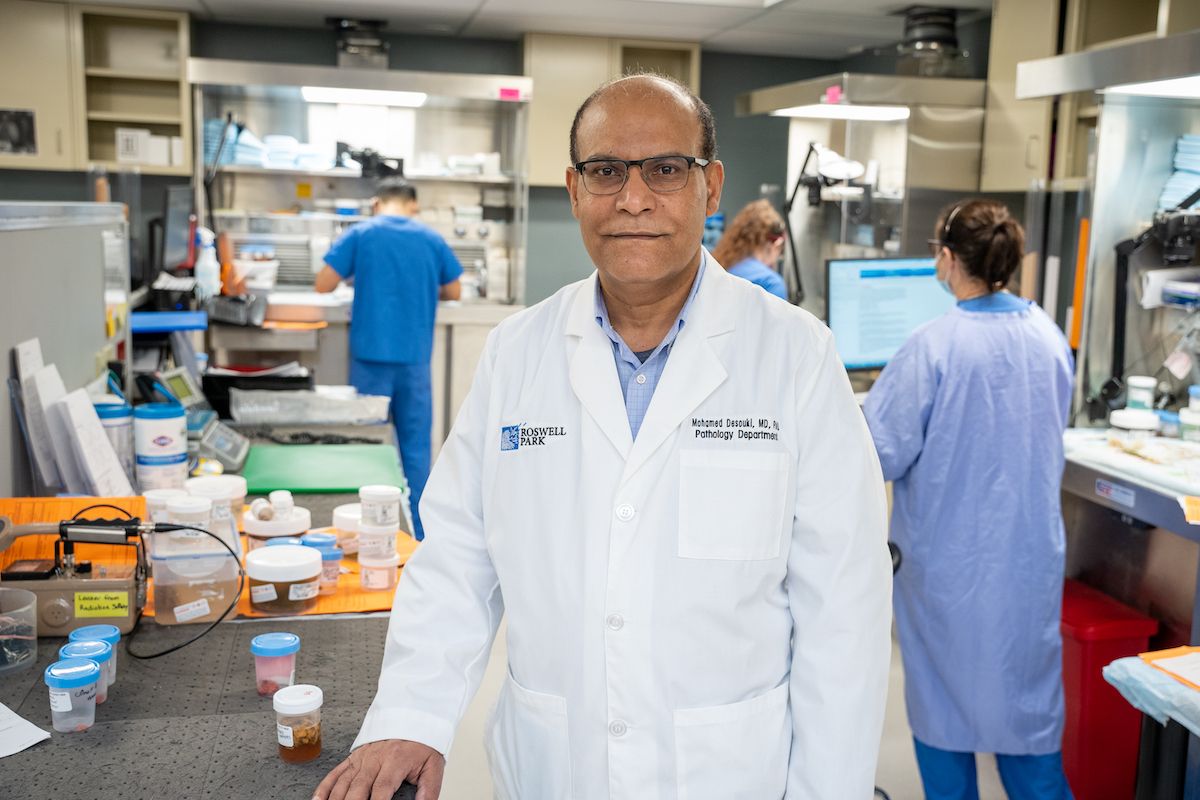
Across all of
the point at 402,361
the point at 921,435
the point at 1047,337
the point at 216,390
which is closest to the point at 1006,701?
the point at 921,435

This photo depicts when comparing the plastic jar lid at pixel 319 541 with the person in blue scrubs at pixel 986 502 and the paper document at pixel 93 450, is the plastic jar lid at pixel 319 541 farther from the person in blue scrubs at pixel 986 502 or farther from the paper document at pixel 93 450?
the person in blue scrubs at pixel 986 502

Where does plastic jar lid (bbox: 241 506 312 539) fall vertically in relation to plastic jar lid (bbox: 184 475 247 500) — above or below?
below

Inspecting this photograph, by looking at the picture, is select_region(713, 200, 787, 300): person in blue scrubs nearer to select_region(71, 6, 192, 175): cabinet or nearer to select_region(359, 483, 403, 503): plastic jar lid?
select_region(359, 483, 403, 503): plastic jar lid

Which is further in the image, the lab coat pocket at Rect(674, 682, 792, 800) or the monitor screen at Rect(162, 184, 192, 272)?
the monitor screen at Rect(162, 184, 192, 272)

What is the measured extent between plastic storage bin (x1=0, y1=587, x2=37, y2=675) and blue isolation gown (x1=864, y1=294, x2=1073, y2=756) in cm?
178

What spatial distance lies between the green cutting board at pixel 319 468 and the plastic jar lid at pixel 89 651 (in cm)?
116

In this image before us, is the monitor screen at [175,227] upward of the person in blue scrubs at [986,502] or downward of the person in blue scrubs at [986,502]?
upward

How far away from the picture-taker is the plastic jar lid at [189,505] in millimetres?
1830

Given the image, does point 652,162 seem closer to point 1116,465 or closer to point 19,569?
point 19,569

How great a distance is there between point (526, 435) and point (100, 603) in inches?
31.3

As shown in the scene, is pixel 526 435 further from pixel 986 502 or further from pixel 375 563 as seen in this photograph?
pixel 986 502

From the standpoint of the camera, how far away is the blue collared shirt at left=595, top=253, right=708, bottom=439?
4.63 ft

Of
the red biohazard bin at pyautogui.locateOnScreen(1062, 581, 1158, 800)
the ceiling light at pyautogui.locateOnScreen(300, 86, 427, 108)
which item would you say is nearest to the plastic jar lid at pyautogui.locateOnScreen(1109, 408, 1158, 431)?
the red biohazard bin at pyautogui.locateOnScreen(1062, 581, 1158, 800)

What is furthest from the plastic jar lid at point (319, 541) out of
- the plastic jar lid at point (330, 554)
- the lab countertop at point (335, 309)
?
the lab countertop at point (335, 309)
